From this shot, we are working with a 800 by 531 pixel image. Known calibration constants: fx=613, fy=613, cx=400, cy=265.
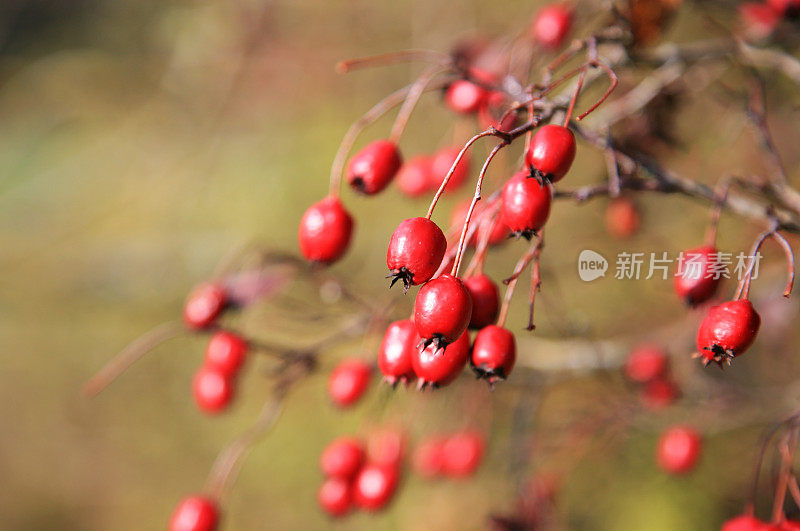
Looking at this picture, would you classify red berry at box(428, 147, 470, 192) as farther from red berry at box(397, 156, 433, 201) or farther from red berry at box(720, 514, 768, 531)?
red berry at box(720, 514, 768, 531)

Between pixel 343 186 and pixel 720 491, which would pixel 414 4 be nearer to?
pixel 343 186

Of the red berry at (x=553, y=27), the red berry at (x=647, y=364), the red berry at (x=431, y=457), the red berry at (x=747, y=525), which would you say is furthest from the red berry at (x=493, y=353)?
the red berry at (x=431, y=457)

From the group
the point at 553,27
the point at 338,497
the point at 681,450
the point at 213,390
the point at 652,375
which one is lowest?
the point at 681,450

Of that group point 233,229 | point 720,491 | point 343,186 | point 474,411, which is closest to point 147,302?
point 233,229

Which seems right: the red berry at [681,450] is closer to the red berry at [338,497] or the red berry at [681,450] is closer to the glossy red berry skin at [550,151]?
the red berry at [338,497]

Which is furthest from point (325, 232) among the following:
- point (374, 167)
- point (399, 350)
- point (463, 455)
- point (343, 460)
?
point (463, 455)

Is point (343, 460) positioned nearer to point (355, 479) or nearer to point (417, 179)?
point (355, 479)

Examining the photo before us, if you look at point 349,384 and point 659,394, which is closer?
point 349,384
